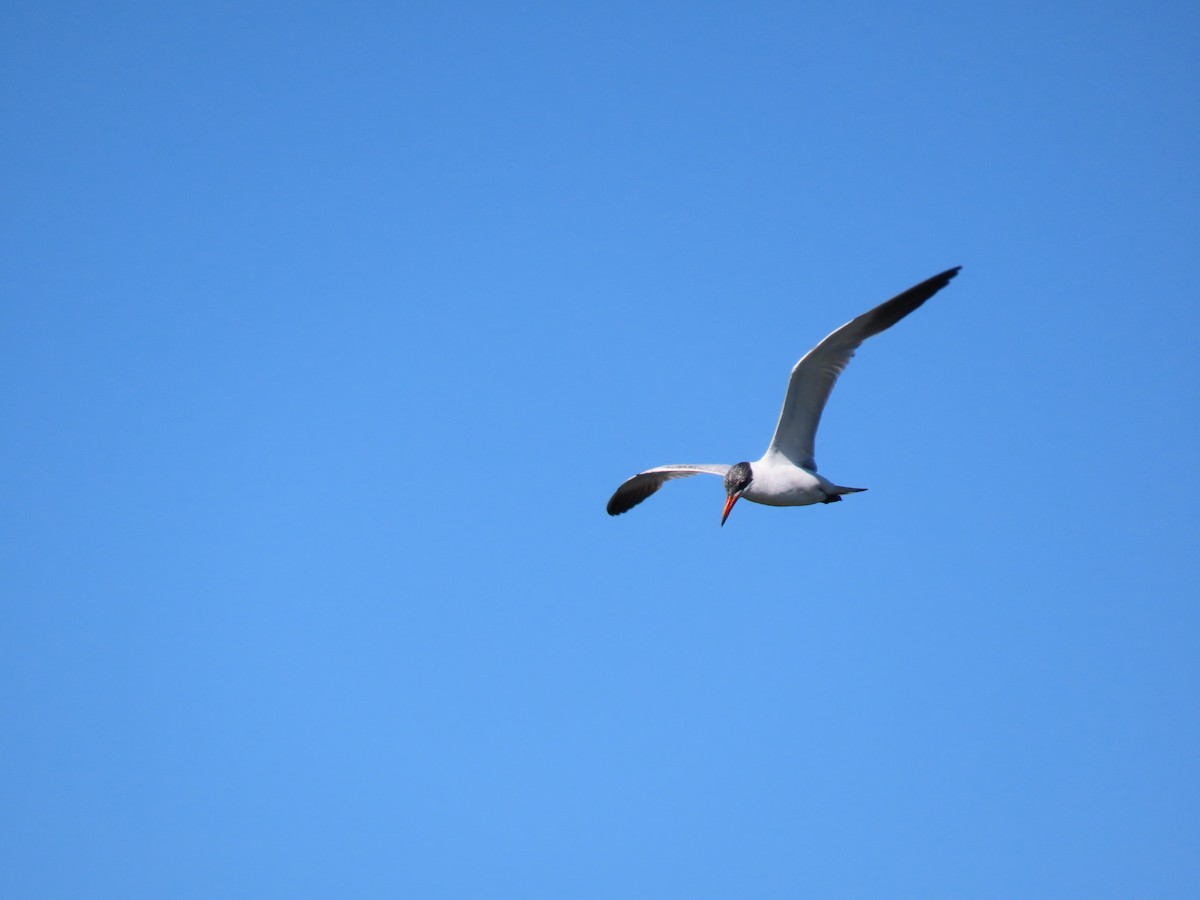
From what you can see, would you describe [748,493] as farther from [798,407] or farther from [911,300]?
[911,300]

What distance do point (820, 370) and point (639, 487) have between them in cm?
638

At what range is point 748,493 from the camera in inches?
576

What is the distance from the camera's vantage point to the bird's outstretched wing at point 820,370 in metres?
12.9

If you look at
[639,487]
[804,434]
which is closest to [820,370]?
[804,434]

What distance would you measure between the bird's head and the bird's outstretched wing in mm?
490

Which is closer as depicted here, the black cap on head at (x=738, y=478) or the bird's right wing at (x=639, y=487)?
the black cap on head at (x=738, y=478)

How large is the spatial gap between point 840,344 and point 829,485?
2.16 meters

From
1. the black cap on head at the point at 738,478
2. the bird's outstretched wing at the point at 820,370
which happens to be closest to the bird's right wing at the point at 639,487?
the black cap on head at the point at 738,478

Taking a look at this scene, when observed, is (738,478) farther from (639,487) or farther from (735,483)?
(639,487)

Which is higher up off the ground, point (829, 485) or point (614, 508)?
point (614, 508)

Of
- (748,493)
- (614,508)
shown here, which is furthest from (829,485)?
(614,508)

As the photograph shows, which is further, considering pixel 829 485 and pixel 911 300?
pixel 829 485

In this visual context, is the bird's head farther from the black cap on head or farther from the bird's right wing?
the bird's right wing

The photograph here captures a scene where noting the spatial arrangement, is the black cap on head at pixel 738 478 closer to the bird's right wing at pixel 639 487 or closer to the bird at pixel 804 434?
the bird at pixel 804 434
